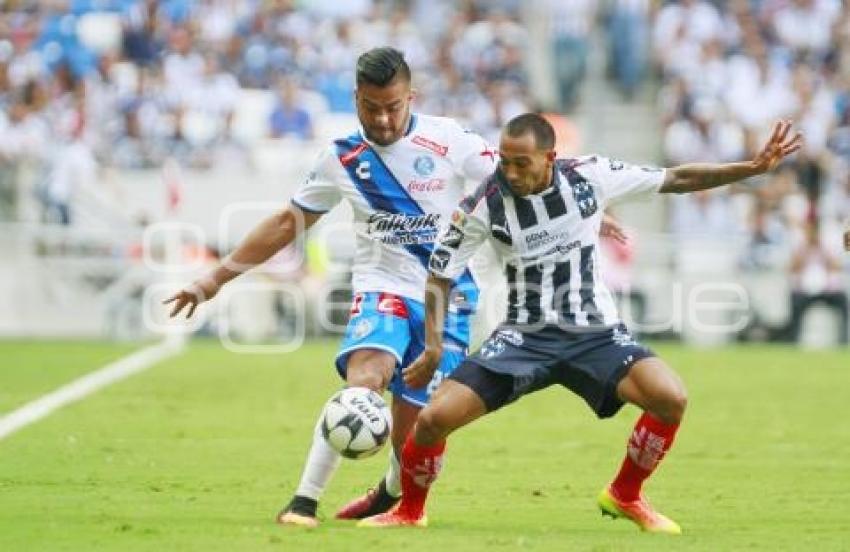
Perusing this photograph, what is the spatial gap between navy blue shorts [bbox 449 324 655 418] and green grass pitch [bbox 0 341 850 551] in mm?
653

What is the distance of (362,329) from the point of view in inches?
380

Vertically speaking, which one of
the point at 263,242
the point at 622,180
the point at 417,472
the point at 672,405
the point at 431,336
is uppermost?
the point at 622,180

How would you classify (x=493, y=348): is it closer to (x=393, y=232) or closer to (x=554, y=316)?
(x=554, y=316)

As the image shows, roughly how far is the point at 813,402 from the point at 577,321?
910 centimetres

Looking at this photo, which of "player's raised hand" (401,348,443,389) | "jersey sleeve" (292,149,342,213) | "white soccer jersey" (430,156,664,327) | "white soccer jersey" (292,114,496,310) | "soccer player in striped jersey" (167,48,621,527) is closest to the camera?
"player's raised hand" (401,348,443,389)

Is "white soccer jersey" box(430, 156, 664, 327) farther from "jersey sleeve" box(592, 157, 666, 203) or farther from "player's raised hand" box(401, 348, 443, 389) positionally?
"player's raised hand" box(401, 348, 443, 389)

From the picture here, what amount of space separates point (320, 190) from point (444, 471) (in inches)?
110

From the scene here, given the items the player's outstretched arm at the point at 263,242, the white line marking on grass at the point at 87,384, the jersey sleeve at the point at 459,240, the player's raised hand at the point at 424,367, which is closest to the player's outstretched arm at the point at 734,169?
the jersey sleeve at the point at 459,240

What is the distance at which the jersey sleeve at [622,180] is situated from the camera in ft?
30.8

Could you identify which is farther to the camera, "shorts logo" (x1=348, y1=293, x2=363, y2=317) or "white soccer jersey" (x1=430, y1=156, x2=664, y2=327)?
"shorts logo" (x1=348, y1=293, x2=363, y2=317)

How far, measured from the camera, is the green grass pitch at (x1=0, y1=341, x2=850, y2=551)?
894 centimetres

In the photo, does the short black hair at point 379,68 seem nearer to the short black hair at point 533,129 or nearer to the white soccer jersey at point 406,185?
the white soccer jersey at point 406,185

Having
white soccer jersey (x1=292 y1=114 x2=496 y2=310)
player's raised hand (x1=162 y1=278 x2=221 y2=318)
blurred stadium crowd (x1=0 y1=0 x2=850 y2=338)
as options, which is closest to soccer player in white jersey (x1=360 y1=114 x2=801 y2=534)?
white soccer jersey (x1=292 y1=114 x2=496 y2=310)

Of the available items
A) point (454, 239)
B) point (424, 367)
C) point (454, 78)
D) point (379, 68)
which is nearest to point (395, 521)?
point (424, 367)
